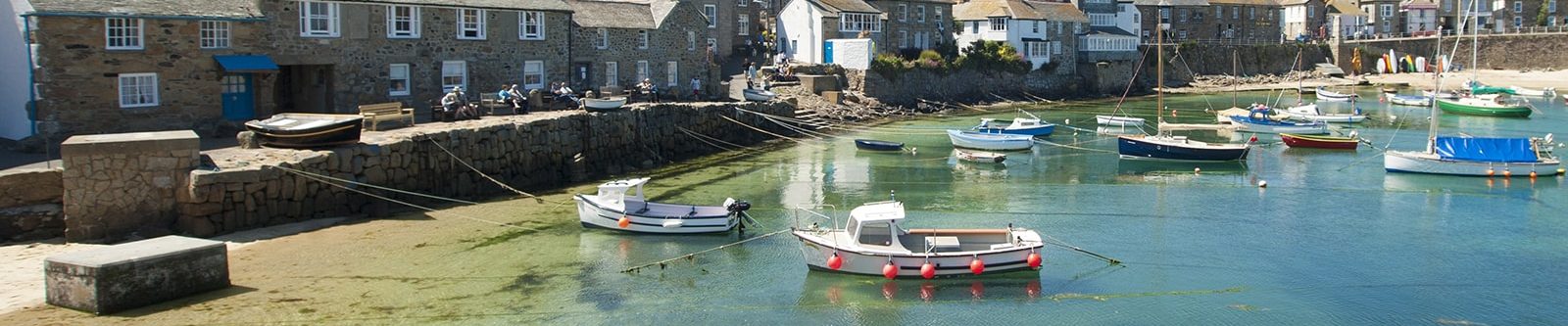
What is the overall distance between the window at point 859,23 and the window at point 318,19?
3583 centimetres

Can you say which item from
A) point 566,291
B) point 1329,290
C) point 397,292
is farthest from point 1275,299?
point 397,292

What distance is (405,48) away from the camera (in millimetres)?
42969

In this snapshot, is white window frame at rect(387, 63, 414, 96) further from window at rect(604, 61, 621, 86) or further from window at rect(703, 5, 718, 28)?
window at rect(703, 5, 718, 28)

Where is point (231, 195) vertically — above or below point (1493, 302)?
above

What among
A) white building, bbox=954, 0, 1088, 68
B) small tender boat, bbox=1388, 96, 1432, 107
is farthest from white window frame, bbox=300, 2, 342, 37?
small tender boat, bbox=1388, 96, 1432, 107

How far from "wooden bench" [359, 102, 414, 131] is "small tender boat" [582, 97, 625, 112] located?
711 centimetres

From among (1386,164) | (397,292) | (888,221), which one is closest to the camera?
(397,292)

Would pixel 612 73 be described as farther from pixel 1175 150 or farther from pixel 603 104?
pixel 1175 150

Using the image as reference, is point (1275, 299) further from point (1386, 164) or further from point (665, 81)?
point (665, 81)

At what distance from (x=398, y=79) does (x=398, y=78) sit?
4 cm

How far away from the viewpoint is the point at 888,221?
27.5 m

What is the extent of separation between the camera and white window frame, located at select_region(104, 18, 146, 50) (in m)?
34.1

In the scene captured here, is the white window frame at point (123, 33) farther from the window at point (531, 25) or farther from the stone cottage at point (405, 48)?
the window at point (531, 25)

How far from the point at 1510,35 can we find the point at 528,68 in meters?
88.1
